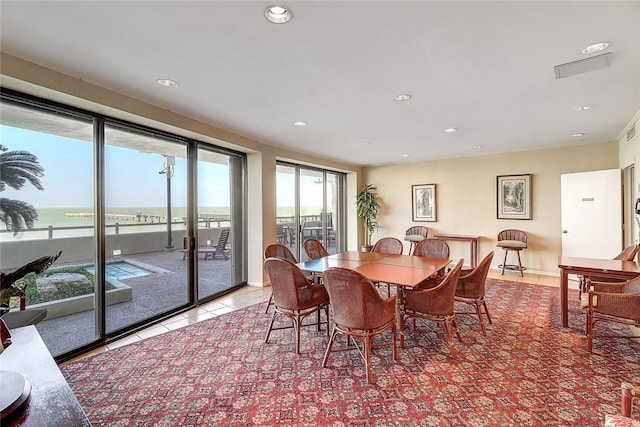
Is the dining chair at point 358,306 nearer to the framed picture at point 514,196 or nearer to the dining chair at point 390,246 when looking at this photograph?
the dining chair at point 390,246

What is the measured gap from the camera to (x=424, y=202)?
7.42 metres

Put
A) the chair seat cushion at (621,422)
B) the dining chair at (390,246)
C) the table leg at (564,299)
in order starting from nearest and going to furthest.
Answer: the chair seat cushion at (621,422)
the table leg at (564,299)
the dining chair at (390,246)

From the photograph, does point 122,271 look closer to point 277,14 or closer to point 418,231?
point 277,14

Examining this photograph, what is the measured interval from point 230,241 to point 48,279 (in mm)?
2558

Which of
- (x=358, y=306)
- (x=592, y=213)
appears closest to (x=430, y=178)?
(x=592, y=213)

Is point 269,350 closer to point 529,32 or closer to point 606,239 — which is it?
point 529,32

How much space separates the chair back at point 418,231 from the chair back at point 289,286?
15.7 feet

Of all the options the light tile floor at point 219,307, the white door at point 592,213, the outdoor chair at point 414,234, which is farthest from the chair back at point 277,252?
the white door at point 592,213

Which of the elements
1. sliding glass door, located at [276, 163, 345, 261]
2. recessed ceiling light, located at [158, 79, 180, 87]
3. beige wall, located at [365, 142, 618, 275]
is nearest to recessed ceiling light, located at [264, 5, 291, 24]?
recessed ceiling light, located at [158, 79, 180, 87]

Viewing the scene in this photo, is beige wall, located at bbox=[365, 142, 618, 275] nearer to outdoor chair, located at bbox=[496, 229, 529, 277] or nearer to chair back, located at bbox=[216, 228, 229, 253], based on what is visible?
outdoor chair, located at bbox=[496, 229, 529, 277]

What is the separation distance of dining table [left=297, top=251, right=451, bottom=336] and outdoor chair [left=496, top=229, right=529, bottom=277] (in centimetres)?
290

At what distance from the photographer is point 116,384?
2412 millimetres

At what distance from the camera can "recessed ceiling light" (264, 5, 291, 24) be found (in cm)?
180

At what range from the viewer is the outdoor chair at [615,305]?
→ 106 inches
